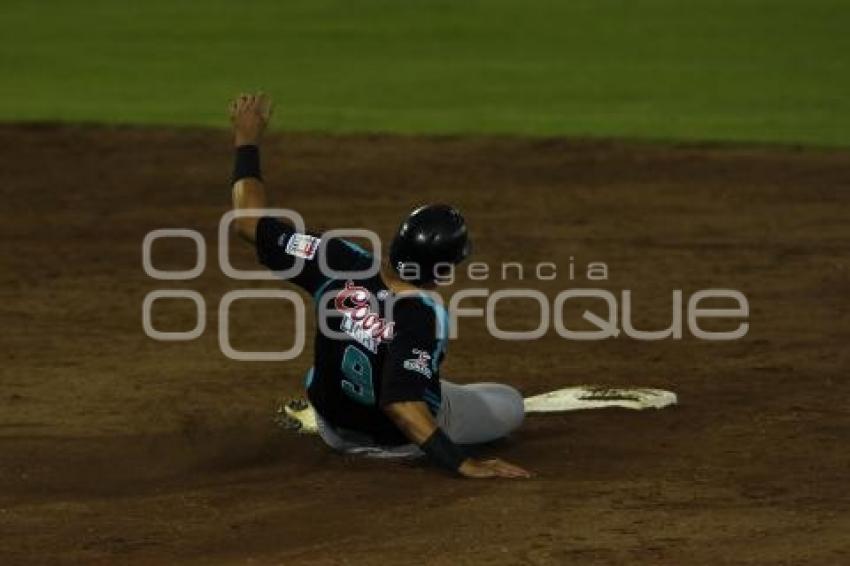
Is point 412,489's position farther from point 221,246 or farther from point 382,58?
point 382,58

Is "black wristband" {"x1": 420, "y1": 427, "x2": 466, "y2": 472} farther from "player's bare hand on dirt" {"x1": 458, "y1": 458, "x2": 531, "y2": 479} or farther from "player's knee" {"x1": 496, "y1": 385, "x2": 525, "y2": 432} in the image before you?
"player's knee" {"x1": 496, "y1": 385, "x2": 525, "y2": 432}

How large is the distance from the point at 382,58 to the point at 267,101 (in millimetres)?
11821

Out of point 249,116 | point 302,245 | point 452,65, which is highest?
point 452,65

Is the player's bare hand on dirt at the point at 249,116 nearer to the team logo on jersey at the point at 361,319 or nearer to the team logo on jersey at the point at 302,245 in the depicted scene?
the team logo on jersey at the point at 302,245

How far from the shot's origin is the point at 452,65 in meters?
18.8

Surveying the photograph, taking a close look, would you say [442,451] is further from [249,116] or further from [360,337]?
[249,116]

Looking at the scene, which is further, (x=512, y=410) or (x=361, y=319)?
(x=512, y=410)

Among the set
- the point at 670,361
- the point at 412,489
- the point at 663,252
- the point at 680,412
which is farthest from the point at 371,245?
the point at 412,489

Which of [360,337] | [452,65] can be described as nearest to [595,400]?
[360,337]

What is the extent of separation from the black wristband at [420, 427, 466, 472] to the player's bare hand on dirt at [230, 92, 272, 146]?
1425mm

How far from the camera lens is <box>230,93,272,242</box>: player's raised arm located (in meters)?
7.45

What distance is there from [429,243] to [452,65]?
11.8 meters

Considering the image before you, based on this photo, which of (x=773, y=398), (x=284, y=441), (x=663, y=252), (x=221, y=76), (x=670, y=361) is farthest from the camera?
(x=221, y=76)

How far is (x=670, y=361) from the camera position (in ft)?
30.9
